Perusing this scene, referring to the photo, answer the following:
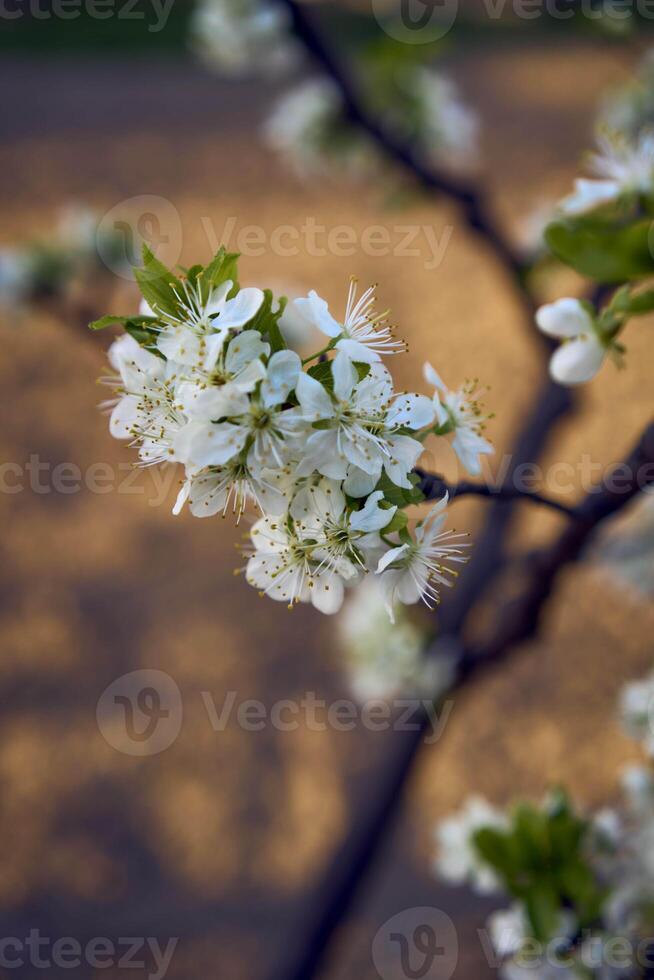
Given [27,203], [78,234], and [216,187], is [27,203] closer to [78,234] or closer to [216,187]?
[216,187]

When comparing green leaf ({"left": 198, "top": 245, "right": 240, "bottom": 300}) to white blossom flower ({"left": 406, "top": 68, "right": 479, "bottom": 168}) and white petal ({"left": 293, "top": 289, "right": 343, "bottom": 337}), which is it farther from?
white blossom flower ({"left": 406, "top": 68, "right": 479, "bottom": 168})

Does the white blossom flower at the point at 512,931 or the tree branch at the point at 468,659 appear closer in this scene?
the tree branch at the point at 468,659

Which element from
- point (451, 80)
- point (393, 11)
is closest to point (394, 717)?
point (451, 80)

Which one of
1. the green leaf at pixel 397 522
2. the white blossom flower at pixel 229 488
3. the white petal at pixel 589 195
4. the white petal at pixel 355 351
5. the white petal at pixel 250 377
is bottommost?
the green leaf at pixel 397 522

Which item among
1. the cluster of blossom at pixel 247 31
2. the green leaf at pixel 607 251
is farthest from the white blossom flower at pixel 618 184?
the cluster of blossom at pixel 247 31

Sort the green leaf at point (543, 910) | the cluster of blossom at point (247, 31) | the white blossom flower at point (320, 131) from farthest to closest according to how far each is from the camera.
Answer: the white blossom flower at point (320, 131), the cluster of blossom at point (247, 31), the green leaf at point (543, 910)

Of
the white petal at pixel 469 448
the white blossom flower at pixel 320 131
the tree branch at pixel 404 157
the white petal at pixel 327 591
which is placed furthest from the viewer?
the white blossom flower at pixel 320 131

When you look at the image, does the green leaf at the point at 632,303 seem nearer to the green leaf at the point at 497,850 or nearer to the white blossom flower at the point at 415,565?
the white blossom flower at the point at 415,565
